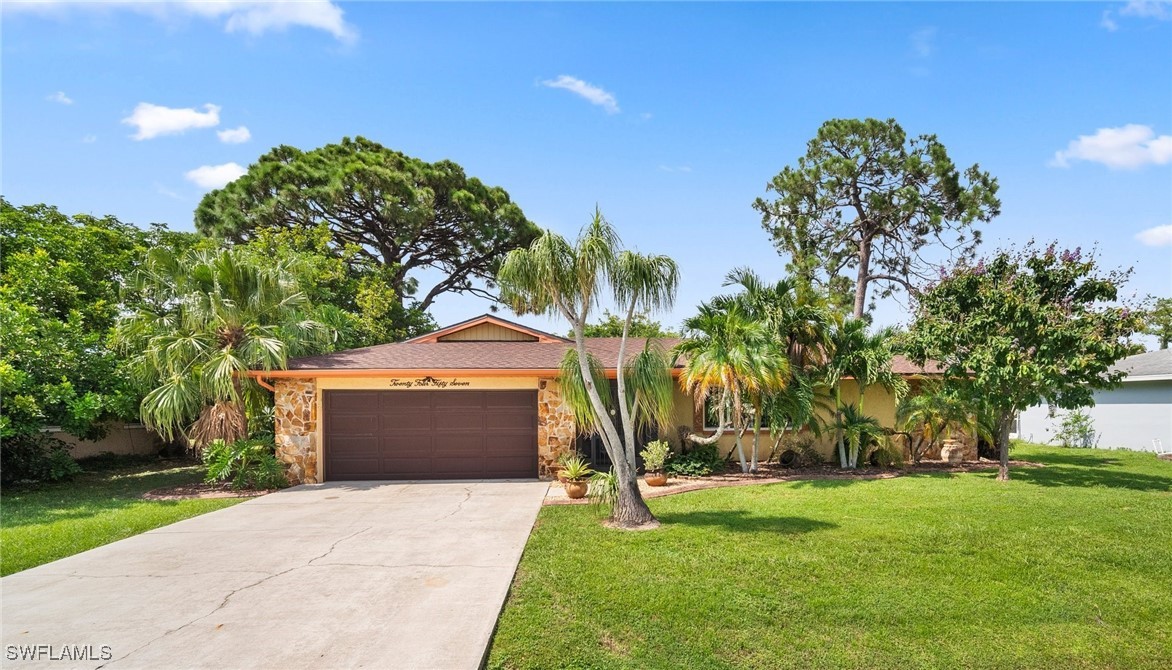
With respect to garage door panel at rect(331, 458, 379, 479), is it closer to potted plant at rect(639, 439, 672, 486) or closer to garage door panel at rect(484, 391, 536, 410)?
garage door panel at rect(484, 391, 536, 410)

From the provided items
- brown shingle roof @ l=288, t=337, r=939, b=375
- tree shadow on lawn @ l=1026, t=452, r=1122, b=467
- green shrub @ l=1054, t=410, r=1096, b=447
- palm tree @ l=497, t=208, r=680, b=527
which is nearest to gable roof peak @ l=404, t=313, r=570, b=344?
brown shingle roof @ l=288, t=337, r=939, b=375

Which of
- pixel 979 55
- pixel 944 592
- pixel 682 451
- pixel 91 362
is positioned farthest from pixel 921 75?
pixel 91 362

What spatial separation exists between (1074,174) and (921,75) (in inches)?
152

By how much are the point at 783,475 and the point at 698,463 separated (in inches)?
70.9

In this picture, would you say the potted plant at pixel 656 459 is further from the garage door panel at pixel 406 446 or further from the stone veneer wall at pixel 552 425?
the garage door panel at pixel 406 446

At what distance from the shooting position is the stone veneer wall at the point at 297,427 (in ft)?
40.1

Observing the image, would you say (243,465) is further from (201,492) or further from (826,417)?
(826,417)

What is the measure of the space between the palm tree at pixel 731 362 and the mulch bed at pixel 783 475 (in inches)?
25.5

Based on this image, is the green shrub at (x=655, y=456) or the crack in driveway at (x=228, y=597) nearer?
the crack in driveway at (x=228, y=597)

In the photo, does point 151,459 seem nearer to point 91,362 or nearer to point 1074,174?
point 91,362

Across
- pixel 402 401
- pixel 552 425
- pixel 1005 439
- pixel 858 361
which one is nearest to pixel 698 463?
pixel 552 425

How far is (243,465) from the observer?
38.0 ft

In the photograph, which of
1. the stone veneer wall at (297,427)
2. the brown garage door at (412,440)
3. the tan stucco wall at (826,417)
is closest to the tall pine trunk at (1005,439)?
the tan stucco wall at (826,417)

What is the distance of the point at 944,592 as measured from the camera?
5156 mm
